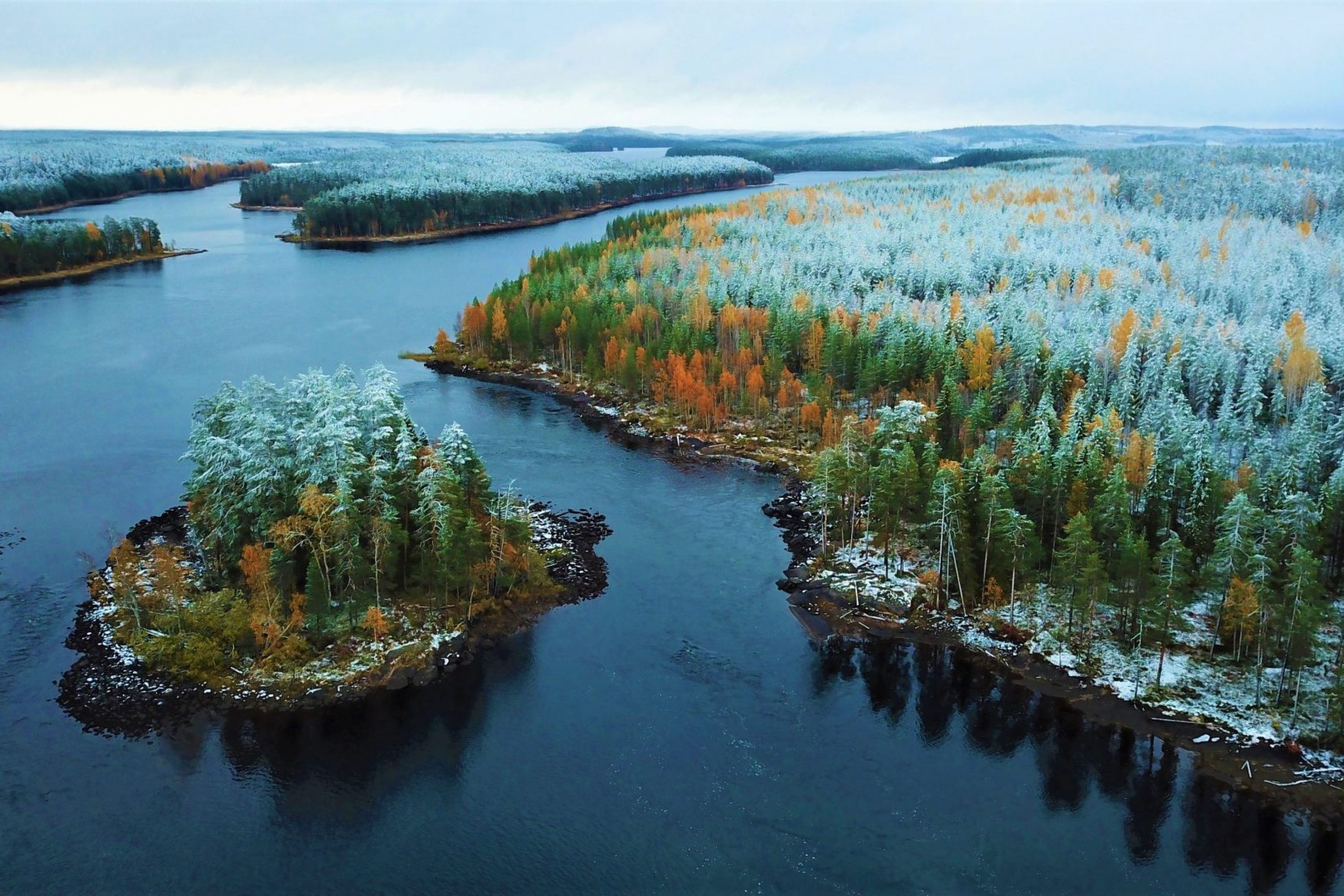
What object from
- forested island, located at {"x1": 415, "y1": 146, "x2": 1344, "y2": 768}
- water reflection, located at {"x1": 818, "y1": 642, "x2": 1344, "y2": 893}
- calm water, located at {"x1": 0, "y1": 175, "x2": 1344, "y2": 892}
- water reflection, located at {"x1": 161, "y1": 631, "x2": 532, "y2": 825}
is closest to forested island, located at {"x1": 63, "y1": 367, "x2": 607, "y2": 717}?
water reflection, located at {"x1": 161, "y1": 631, "x2": 532, "y2": 825}

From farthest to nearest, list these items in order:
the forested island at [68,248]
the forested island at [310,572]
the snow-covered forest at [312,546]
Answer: the forested island at [68,248] < the snow-covered forest at [312,546] < the forested island at [310,572]

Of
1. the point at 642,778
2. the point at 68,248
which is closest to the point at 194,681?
the point at 642,778

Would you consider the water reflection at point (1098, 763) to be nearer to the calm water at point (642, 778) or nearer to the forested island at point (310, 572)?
the calm water at point (642, 778)

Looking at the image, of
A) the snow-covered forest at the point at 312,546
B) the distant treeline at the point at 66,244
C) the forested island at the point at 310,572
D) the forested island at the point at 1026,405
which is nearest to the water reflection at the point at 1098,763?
the forested island at the point at 1026,405

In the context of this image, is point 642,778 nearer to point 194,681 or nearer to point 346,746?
point 346,746

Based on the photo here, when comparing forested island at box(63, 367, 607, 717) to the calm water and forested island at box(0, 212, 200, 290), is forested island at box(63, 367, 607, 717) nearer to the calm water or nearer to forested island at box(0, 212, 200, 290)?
the calm water

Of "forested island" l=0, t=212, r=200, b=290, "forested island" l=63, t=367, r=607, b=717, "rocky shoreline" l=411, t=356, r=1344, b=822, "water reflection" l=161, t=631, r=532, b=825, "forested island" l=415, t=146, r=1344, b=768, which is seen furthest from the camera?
"forested island" l=0, t=212, r=200, b=290

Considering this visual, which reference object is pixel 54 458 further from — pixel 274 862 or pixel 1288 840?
pixel 1288 840
